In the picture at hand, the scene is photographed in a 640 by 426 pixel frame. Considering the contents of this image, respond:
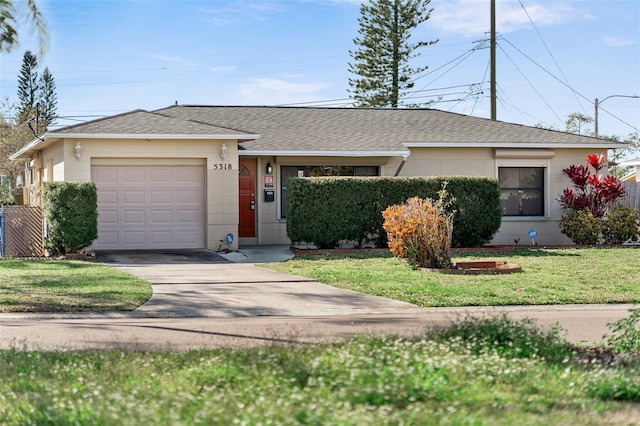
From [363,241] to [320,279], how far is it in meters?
6.06

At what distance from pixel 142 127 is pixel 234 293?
877cm

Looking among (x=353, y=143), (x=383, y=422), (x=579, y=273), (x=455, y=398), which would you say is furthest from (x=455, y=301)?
(x=353, y=143)

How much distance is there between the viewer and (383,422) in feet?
17.7

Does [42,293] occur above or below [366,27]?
below

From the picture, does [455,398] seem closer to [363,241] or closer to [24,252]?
[363,241]

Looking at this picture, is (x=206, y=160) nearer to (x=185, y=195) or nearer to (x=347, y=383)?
(x=185, y=195)

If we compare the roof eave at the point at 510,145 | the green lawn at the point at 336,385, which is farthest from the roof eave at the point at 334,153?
the green lawn at the point at 336,385

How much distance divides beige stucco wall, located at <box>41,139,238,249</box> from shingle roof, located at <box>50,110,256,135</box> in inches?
12.9

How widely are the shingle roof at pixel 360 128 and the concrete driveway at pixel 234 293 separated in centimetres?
606

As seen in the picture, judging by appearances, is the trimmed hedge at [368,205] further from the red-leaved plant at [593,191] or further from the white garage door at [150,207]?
the red-leaved plant at [593,191]

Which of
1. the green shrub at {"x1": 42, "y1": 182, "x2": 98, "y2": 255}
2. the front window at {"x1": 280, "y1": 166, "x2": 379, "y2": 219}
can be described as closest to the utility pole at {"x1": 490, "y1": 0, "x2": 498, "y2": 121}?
the front window at {"x1": 280, "y1": 166, "x2": 379, "y2": 219}

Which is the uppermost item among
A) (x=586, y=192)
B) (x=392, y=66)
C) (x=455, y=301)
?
(x=392, y=66)

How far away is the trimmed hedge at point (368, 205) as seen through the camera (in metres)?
21.4

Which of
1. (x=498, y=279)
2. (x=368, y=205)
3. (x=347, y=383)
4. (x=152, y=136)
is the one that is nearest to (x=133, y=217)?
(x=152, y=136)
